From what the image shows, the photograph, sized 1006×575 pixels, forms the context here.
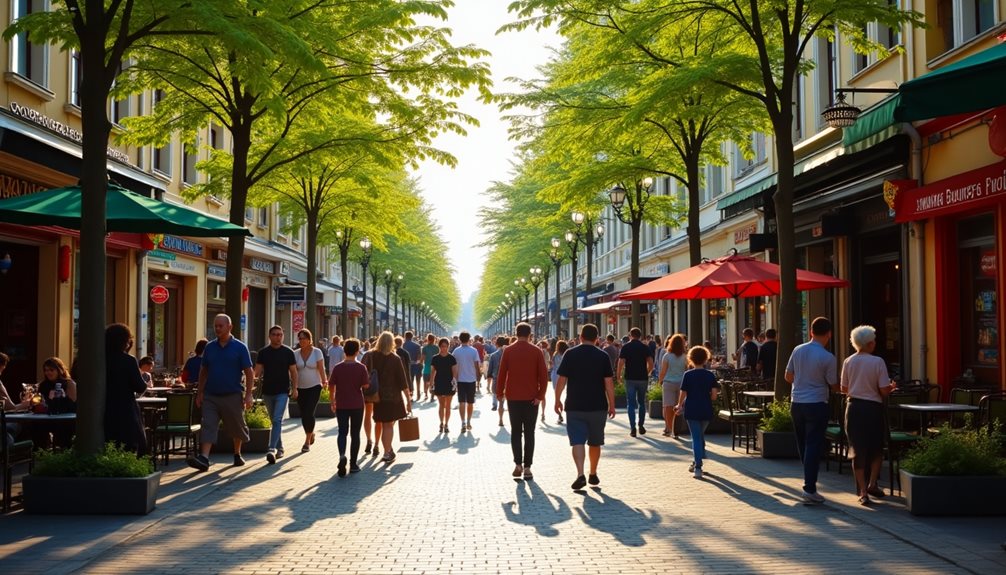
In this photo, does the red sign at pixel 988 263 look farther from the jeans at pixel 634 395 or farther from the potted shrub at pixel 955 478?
the potted shrub at pixel 955 478

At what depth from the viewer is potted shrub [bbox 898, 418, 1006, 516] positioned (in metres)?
8.70

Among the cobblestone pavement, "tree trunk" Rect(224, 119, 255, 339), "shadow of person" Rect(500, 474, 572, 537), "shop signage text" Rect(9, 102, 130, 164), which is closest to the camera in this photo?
the cobblestone pavement

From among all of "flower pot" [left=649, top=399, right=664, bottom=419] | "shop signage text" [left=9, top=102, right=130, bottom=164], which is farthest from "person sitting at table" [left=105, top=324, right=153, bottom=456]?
"flower pot" [left=649, top=399, right=664, bottom=419]

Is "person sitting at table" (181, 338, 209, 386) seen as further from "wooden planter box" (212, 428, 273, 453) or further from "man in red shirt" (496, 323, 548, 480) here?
"man in red shirt" (496, 323, 548, 480)

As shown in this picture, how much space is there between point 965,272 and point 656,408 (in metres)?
6.88

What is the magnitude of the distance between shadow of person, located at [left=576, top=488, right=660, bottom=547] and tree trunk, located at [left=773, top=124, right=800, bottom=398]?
4.33 meters

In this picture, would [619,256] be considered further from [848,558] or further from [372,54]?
[848,558]

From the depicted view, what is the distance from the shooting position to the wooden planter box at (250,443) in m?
13.8

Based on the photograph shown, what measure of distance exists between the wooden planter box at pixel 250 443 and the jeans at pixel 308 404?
0.58m

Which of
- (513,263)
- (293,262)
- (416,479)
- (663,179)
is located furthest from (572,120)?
(513,263)

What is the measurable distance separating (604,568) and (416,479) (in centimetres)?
521

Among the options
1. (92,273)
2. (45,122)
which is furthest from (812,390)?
(45,122)

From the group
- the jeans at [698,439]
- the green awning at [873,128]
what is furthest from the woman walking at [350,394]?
the green awning at [873,128]

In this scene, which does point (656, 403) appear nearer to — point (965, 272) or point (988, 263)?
point (965, 272)
